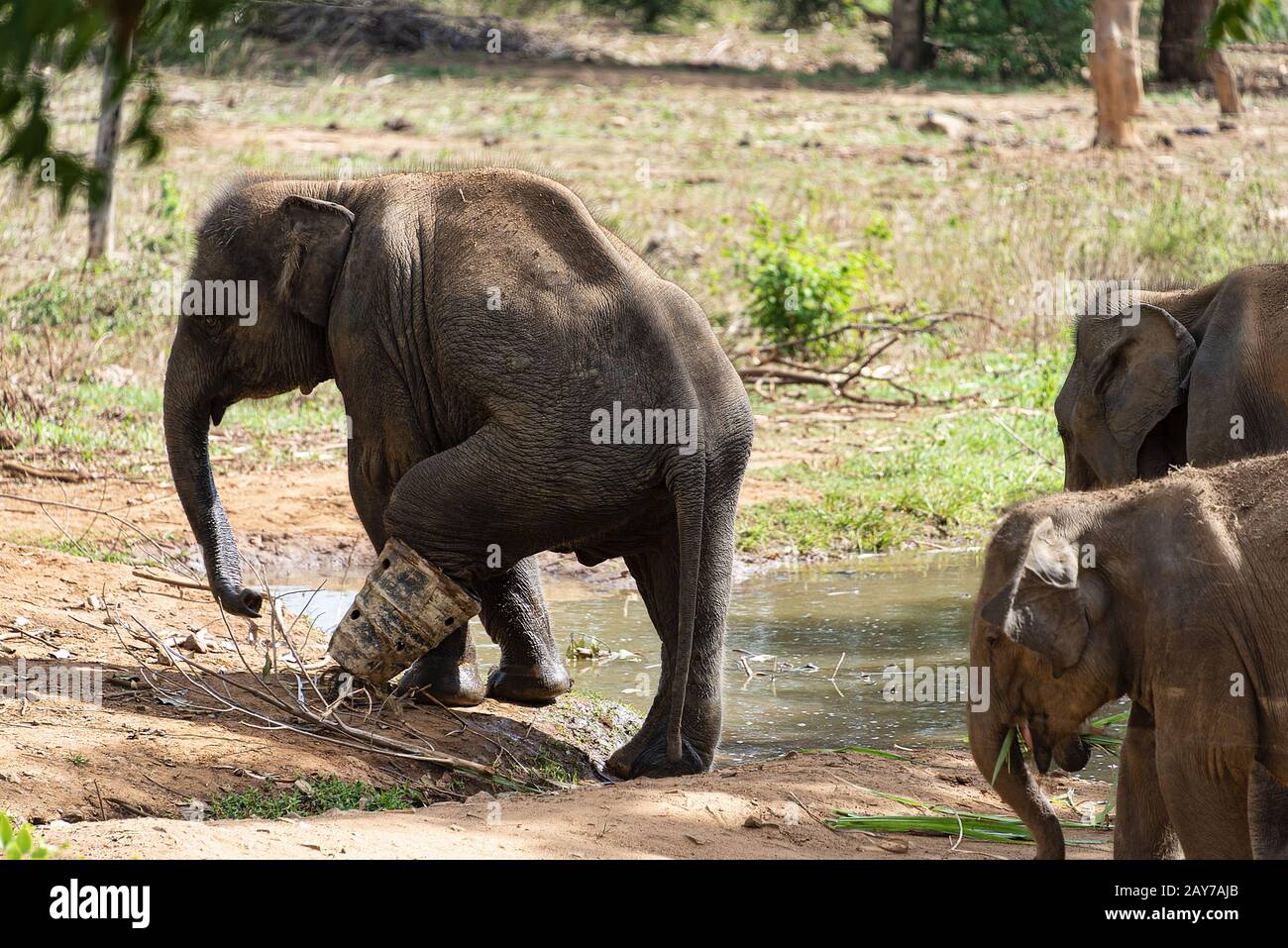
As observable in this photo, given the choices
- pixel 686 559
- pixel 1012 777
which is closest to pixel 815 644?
pixel 686 559

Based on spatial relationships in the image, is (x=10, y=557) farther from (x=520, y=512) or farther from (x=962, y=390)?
(x=962, y=390)

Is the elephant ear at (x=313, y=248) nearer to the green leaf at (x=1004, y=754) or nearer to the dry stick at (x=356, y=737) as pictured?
the dry stick at (x=356, y=737)

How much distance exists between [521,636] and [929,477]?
187 inches

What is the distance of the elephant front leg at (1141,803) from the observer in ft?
14.3

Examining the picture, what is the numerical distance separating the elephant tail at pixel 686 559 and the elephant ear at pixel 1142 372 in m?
1.57

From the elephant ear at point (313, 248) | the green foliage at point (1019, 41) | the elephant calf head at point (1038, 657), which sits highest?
the green foliage at point (1019, 41)

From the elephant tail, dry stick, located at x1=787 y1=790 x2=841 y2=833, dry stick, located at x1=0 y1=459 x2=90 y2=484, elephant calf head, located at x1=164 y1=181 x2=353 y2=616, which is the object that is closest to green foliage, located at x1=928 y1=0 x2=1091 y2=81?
dry stick, located at x1=0 y1=459 x2=90 y2=484

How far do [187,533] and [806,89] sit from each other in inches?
638

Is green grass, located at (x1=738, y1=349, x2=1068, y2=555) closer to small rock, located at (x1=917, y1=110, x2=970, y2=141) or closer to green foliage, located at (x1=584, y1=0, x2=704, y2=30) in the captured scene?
small rock, located at (x1=917, y1=110, x2=970, y2=141)


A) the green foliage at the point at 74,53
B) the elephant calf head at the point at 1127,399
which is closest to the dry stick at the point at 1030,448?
the elephant calf head at the point at 1127,399

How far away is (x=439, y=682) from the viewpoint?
6.35m

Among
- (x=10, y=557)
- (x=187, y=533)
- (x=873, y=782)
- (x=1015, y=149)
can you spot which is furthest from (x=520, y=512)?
(x=1015, y=149)

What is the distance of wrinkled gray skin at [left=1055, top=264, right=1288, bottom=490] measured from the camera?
579 cm

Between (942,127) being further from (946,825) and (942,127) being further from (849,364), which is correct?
(946,825)
